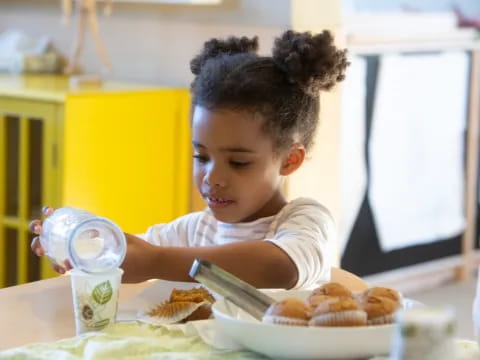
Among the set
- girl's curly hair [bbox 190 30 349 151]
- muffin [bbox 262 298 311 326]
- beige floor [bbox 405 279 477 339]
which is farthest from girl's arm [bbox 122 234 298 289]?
beige floor [bbox 405 279 477 339]

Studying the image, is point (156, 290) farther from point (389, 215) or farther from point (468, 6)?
point (468, 6)

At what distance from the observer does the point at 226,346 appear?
3.25 feet

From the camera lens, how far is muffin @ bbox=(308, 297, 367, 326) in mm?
914

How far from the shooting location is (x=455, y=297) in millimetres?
3545

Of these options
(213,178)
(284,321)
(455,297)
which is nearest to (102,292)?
(284,321)

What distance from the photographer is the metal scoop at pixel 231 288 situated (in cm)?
93

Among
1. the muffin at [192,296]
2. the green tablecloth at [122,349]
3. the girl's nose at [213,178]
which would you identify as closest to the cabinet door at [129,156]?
the girl's nose at [213,178]

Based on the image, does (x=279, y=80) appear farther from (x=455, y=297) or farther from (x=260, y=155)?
(x=455, y=297)

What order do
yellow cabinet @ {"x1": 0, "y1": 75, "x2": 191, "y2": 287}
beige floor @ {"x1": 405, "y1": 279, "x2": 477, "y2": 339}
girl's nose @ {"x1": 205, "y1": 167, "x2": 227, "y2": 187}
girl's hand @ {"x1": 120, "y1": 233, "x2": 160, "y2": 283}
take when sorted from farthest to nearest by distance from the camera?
beige floor @ {"x1": 405, "y1": 279, "x2": 477, "y2": 339}
yellow cabinet @ {"x1": 0, "y1": 75, "x2": 191, "y2": 287}
girl's nose @ {"x1": 205, "y1": 167, "x2": 227, "y2": 187}
girl's hand @ {"x1": 120, "y1": 233, "x2": 160, "y2": 283}

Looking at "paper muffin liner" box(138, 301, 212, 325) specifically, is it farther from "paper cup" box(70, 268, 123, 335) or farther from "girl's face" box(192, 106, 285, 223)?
"girl's face" box(192, 106, 285, 223)

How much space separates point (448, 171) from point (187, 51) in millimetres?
1224

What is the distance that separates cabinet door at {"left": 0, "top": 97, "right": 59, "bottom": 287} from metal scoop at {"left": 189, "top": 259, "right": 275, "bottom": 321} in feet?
5.57

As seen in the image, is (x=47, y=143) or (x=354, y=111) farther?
(x=354, y=111)

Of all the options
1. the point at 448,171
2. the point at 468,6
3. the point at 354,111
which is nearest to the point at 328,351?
the point at 354,111
